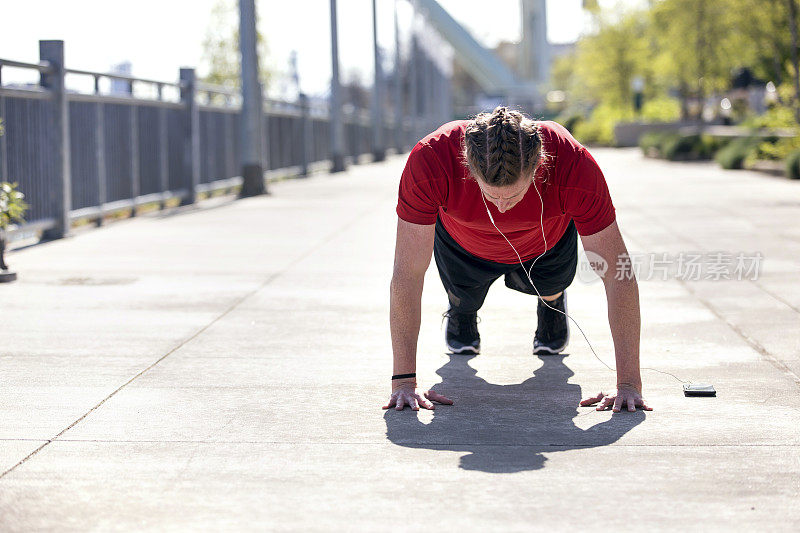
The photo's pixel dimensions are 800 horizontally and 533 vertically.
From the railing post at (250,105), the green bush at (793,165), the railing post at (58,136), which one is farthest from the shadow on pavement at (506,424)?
the green bush at (793,165)

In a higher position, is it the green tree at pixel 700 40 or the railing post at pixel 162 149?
the green tree at pixel 700 40

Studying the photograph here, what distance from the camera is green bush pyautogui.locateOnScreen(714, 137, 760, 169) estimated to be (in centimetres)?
2572

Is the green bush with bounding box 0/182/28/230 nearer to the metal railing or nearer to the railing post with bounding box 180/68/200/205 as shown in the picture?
the metal railing

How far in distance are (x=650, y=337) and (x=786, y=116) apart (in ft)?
64.5

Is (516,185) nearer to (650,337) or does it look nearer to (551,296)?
(551,296)

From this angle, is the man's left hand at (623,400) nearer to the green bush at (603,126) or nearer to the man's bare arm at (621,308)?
the man's bare arm at (621,308)

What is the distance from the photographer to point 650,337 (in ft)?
21.5

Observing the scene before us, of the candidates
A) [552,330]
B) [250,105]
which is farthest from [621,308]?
[250,105]

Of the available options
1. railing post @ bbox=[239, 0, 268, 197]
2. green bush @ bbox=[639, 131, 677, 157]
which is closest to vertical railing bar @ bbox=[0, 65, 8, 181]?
railing post @ bbox=[239, 0, 268, 197]

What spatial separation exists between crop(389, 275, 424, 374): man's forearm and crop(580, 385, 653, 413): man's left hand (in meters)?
0.78

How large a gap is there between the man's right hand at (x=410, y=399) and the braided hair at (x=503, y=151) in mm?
1056

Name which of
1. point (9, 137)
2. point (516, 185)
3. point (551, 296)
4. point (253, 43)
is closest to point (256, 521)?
point (516, 185)

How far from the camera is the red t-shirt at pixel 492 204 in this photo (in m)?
4.41

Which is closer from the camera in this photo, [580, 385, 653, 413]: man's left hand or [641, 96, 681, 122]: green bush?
[580, 385, 653, 413]: man's left hand
